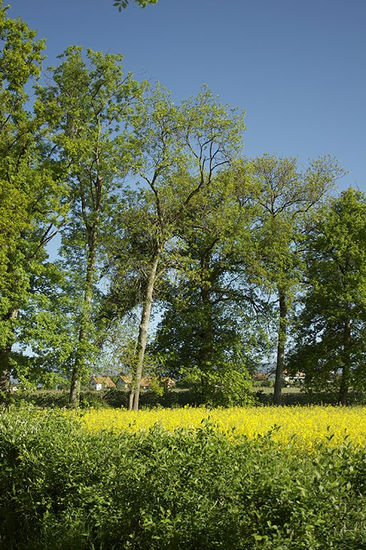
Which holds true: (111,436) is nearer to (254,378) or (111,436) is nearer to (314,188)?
(254,378)

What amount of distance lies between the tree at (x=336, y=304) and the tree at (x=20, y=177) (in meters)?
14.3

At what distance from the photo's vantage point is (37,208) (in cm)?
2094

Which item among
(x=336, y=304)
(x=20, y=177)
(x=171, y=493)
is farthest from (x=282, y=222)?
(x=171, y=493)

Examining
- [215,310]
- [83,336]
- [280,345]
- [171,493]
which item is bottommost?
[171,493]

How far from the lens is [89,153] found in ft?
73.4

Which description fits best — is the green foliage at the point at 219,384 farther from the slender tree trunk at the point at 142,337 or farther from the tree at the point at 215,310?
the slender tree trunk at the point at 142,337

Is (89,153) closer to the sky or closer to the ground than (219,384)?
closer to the sky

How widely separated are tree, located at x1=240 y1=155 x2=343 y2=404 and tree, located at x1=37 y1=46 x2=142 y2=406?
7.08 metres

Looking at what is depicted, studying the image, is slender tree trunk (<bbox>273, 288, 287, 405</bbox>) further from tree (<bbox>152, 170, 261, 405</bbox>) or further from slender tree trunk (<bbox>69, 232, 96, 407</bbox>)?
slender tree trunk (<bbox>69, 232, 96, 407</bbox>)

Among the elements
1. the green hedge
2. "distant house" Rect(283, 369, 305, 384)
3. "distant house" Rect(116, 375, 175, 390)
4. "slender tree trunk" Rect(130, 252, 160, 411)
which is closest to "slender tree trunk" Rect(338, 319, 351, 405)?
"distant house" Rect(283, 369, 305, 384)

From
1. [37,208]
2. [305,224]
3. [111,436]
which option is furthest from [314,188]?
[111,436]

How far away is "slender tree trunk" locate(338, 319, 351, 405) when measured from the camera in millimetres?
26828

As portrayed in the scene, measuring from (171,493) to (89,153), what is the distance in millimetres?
18661

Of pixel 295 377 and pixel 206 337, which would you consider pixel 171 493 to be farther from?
pixel 295 377
